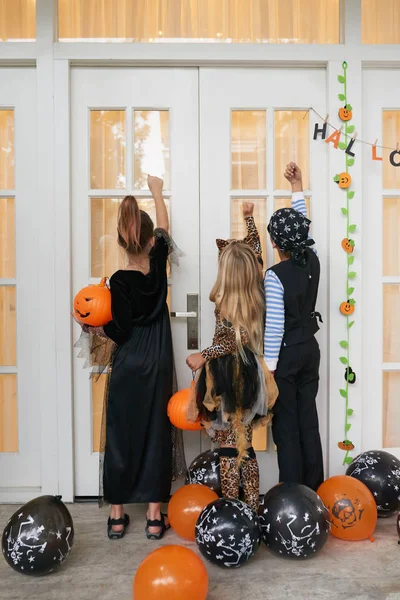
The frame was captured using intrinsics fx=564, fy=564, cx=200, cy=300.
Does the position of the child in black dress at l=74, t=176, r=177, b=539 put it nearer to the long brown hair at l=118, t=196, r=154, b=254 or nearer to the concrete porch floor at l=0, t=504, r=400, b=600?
the long brown hair at l=118, t=196, r=154, b=254

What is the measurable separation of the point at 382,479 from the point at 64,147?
2.29m

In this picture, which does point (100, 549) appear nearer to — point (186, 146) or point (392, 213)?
point (186, 146)

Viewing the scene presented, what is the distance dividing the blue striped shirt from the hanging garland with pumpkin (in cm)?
53

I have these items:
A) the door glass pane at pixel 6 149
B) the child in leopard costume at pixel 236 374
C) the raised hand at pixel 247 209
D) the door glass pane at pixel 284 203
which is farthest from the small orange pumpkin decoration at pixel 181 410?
the door glass pane at pixel 6 149

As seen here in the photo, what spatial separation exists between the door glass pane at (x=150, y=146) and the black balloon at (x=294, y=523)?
167cm

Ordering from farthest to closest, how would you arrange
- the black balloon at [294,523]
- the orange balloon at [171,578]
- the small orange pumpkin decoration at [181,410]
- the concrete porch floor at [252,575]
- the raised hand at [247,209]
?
the raised hand at [247,209] → the small orange pumpkin decoration at [181,410] → the black balloon at [294,523] → the concrete porch floor at [252,575] → the orange balloon at [171,578]

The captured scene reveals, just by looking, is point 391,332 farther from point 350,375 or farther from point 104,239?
point 104,239

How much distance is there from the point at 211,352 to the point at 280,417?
1.54 ft

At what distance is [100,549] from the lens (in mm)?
2486

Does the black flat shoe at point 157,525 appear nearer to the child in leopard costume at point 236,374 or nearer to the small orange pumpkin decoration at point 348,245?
the child in leopard costume at point 236,374

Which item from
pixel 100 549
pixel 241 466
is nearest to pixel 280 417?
pixel 241 466

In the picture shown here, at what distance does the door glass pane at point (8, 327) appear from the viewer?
9.99 ft

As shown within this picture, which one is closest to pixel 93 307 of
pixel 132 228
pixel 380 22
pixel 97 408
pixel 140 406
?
pixel 132 228

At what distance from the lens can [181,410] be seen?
2.58 meters
